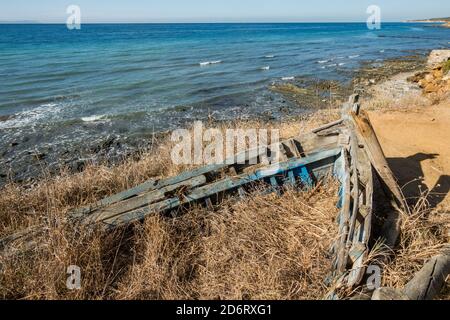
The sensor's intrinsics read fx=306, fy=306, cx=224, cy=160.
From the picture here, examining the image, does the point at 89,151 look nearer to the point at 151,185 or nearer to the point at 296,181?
the point at 151,185

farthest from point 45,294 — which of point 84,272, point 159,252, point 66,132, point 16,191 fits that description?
point 66,132

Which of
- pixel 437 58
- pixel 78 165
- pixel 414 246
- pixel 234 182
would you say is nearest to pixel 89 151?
pixel 78 165

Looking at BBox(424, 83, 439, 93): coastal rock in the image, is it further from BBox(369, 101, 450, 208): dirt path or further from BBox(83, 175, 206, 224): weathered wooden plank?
BBox(83, 175, 206, 224): weathered wooden plank

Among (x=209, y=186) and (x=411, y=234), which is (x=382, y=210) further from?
(x=209, y=186)

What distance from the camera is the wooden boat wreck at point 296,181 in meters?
3.80

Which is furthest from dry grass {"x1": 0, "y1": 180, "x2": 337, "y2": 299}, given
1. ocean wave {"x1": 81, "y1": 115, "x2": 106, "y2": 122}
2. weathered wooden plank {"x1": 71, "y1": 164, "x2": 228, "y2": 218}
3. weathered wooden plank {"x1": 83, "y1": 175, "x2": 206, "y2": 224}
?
ocean wave {"x1": 81, "y1": 115, "x2": 106, "y2": 122}

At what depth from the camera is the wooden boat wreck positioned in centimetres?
380

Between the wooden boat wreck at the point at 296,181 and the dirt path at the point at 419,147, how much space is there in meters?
0.83

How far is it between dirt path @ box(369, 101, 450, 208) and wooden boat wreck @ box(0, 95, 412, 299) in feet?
2.74

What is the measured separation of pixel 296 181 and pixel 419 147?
3742 millimetres

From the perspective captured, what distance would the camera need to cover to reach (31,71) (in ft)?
66.4

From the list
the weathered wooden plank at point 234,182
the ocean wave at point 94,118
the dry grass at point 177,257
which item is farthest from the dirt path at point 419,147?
the ocean wave at point 94,118

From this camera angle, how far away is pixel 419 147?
22.2ft
